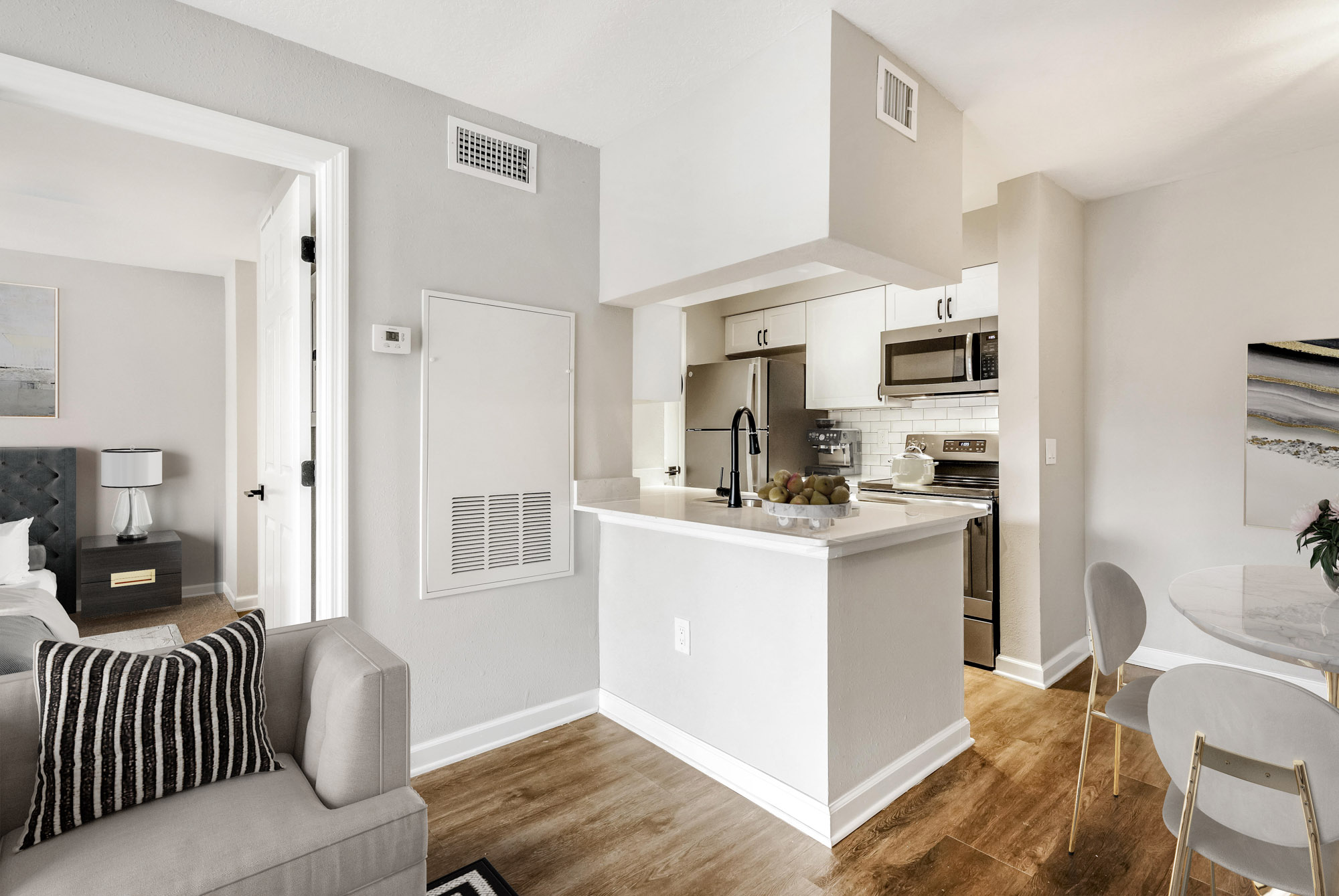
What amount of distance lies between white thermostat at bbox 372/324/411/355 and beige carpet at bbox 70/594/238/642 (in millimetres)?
2846

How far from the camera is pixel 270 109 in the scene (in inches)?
80.3

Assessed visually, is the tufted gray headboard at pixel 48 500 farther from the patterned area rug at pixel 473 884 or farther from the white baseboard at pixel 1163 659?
the white baseboard at pixel 1163 659

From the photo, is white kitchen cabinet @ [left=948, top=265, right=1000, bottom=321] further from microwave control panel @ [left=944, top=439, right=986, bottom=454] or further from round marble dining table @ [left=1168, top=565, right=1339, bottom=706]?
round marble dining table @ [left=1168, top=565, right=1339, bottom=706]

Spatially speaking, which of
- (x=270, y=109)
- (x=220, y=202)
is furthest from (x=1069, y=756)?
(x=220, y=202)

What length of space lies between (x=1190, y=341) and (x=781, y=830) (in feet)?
10.1

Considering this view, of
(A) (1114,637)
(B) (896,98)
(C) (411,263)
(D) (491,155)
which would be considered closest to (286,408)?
(C) (411,263)

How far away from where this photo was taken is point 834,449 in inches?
177

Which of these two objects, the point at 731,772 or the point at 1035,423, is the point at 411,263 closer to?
the point at 731,772

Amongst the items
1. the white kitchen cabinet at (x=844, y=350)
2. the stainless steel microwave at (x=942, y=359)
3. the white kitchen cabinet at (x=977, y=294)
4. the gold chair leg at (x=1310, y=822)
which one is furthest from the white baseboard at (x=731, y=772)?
the white kitchen cabinet at (x=977, y=294)

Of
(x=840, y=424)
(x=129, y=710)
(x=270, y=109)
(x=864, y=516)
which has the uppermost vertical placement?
(x=270, y=109)

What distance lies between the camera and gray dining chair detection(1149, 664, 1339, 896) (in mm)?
1089

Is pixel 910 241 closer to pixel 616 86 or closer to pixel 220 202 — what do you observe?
pixel 616 86

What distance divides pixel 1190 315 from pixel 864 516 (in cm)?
223

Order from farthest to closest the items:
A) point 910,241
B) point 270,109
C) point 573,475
→ point 573,475 → point 910,241 → point 270,109
